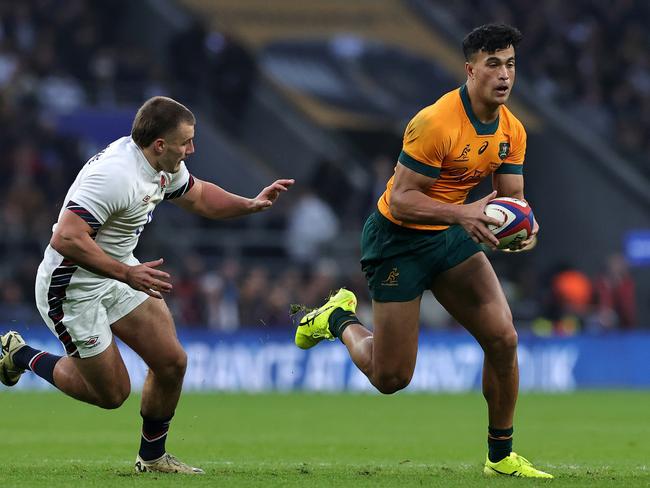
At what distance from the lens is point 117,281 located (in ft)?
29.8

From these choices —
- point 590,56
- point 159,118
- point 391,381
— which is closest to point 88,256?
point 159,118

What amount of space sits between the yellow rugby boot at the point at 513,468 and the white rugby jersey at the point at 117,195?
2.68 m

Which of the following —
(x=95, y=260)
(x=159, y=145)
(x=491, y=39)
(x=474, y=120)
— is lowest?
(x=95, y=260)

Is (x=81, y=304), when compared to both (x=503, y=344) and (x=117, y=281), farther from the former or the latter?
A: (x=503, y=344)

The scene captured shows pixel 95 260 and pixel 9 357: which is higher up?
pixel 95 260

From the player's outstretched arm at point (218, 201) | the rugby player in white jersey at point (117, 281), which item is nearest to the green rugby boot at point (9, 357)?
the rugby player in white jersey at point (117, 281)

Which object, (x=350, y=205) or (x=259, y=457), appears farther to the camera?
(x=350, y=205)

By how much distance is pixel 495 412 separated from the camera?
9258 millimetres

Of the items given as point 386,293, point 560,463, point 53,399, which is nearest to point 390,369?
point 386,293

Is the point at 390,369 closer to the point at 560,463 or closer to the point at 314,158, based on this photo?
the point at 560,463

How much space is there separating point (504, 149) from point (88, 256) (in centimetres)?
269

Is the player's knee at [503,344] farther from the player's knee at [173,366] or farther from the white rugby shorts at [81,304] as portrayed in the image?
the white rugby shorts at [81,304]

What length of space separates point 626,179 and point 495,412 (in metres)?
18.8

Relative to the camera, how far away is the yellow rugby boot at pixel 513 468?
913cm
